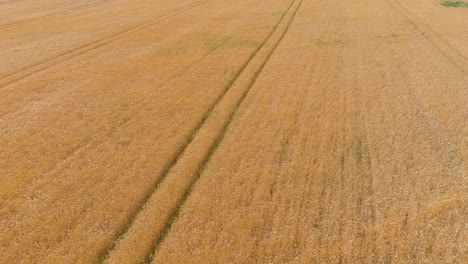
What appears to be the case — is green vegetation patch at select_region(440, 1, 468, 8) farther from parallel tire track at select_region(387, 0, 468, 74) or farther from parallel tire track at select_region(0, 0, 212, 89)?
parallel tire track at select_region(0, 0, 212, 89)

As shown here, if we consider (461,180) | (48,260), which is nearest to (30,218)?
(48,260)

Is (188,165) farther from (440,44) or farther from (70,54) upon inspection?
(440,44)

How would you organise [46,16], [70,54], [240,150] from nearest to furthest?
[240,150] < [70,54] < [46,16]

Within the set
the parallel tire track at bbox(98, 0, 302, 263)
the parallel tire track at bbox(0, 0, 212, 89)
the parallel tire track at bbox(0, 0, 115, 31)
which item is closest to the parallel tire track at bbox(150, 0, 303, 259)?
the parallel tire track at bbox(98, 0, 302, 263)

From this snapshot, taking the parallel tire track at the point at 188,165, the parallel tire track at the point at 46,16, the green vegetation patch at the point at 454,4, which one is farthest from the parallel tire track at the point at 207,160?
the parallel tire track at the point at 46,16

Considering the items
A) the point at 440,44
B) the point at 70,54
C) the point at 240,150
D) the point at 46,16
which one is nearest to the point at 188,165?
the point at 240,150

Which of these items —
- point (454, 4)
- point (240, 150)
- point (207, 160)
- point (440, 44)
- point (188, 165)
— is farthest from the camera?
point (454, 4)

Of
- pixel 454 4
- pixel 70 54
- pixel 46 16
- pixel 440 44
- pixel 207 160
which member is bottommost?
pixel 207 160
